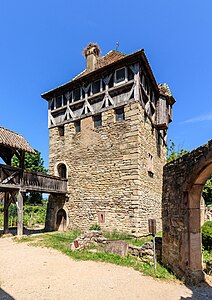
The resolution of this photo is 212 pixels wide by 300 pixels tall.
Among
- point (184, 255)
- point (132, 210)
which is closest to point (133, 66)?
point (132, 210)

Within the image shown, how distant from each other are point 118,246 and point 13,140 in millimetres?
7112

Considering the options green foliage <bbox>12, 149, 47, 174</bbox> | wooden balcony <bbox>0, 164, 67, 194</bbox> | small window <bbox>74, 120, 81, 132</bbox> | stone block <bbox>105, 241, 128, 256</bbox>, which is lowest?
stone block <bbox>105, 241, 128, 256</bbox>

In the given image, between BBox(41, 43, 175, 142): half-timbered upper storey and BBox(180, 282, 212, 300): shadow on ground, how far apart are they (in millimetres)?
8942

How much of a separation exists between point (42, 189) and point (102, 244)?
5451 mm

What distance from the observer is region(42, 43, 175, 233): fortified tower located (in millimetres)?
11656

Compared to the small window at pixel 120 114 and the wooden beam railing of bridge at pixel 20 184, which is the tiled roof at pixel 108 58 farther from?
the wooden beam railing of bridge at pixel 20 184

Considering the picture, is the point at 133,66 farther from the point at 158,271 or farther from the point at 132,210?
the point at 158,271

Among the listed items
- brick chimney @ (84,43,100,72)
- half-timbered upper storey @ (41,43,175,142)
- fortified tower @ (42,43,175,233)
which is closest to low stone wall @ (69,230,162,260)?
fortified tower @ (42,43,175,233)

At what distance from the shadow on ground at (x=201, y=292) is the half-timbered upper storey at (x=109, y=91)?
894 centimetres

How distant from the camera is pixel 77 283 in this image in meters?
5.35

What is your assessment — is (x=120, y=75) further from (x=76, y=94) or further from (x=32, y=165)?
(x=32, y=165)

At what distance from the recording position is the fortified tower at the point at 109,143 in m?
11.7

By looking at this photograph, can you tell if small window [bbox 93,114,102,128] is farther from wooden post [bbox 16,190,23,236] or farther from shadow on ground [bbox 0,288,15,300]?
shadow on ground [bbox 0,288,15,300]

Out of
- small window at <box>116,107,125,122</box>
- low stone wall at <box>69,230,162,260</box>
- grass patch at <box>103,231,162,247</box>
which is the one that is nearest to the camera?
low stone wall at <box>69,230,162,260</box>
